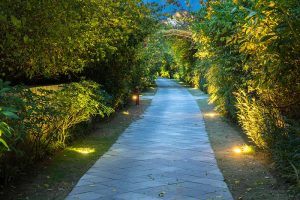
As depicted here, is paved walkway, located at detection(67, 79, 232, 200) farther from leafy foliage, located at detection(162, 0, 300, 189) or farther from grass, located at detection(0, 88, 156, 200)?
leafy foliage, located at detection(162, 0, 300, 189)

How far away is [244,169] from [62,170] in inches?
125

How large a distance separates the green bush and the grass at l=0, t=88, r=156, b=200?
0.21 meters

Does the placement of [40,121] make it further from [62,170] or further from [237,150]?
[237,150]

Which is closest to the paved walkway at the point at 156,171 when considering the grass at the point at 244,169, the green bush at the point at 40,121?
the grass at the point at 244,169

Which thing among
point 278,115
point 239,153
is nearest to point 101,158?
point 239,153

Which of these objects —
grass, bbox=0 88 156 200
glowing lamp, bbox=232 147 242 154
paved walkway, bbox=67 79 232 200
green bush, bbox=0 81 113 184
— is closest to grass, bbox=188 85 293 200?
glowing lamp, bbox=232 147 242 154

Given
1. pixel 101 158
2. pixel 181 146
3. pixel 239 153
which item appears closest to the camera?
pixel 101 158

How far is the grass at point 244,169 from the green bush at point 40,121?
10.1 ft

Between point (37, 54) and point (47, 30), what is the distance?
0.91 m

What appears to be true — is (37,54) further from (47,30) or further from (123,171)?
(123,171)

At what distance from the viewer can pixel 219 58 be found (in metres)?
12.6

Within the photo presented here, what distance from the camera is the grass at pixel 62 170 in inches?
230

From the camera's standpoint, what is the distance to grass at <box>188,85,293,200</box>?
5859 millimetres

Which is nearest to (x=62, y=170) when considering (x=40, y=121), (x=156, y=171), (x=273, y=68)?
(x=40, y=121)
